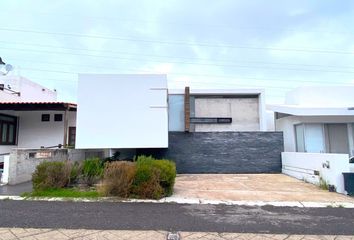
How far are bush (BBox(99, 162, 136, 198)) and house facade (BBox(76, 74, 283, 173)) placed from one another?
2624mm

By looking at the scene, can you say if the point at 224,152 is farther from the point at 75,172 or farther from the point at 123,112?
the point at 75,172

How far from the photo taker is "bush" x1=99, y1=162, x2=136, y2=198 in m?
8.00

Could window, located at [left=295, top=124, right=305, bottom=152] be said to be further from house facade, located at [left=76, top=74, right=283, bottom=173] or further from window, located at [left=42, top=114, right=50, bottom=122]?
window, located at [left=42, top=114, right=50, bottom=122]

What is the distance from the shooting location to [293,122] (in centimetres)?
1580

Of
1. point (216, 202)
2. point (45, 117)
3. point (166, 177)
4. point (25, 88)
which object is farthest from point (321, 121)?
point (25, 88)

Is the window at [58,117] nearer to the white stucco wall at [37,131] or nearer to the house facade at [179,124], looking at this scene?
the white stucco wall at [37,131]

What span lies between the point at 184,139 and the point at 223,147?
2.26m

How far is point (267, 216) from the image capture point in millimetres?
6301

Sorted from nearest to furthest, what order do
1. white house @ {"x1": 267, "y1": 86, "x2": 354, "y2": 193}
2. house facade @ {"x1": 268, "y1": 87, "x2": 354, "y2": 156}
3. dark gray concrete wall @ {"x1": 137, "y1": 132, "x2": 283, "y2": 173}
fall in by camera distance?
white house @ {"x1": 267, "y1": 86, "x2": 354, "y2": 193}
house facade @ {"x1": 268, "y1": 87, "x2": 354, "y2": 156}
dark gray concrete wall @ {"x1": 137, "y1": 132, "x2": 283, "y2": 173}

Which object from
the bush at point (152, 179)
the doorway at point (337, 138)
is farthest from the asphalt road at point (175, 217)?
the doorway at point (337, 138)

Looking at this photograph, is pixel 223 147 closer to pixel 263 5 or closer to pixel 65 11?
pixel 263 5

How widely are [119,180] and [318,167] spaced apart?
25.3ft

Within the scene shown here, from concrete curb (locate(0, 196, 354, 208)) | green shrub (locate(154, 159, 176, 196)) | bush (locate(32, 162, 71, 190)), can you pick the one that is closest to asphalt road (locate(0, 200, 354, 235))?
concrete curb (locate(0, 196, 354, 208))

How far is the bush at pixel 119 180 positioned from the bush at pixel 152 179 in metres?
0.17
